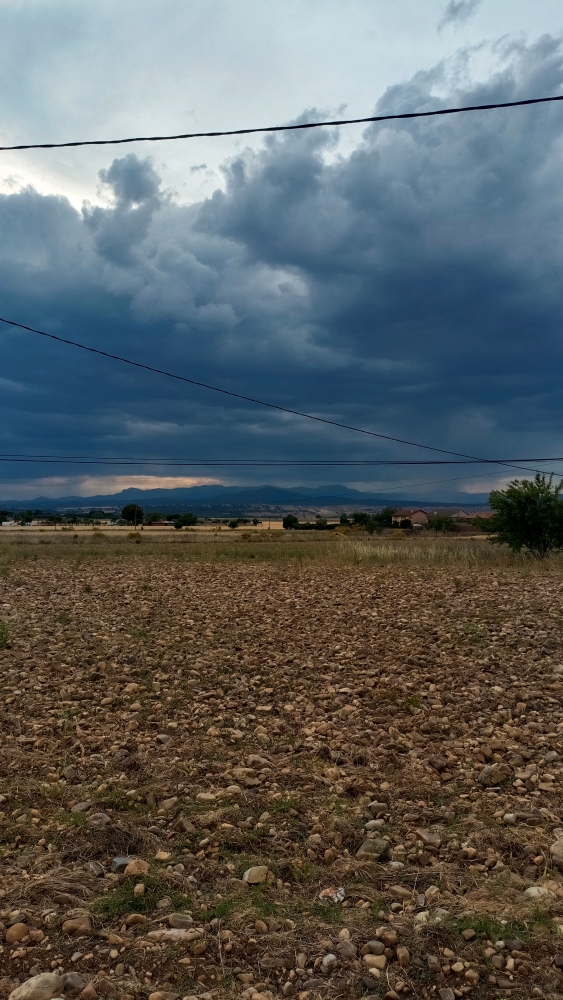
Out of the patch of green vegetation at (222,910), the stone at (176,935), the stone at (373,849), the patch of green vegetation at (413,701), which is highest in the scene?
the patch of green vegetation at (413,701)

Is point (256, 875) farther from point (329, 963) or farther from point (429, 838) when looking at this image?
point (429, 838)

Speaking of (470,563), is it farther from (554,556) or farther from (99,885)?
(99,885)

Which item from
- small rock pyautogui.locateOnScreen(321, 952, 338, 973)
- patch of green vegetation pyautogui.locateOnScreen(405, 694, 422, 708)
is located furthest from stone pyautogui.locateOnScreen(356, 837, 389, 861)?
patch of green vegetation pyautogui.locateOnScreen(405, 694, 422, 708)

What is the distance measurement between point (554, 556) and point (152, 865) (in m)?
22.0

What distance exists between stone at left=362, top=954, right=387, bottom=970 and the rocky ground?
11mm

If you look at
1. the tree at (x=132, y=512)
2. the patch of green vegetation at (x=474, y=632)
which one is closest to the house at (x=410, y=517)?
the tree at (x=132, y=512)

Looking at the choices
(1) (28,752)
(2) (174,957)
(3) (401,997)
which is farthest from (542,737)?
(1) (28,752)

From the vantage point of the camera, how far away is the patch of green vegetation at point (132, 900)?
172 inches

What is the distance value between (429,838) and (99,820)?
2.75 metres

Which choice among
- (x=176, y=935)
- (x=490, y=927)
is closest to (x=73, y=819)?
(x=176, y=935)

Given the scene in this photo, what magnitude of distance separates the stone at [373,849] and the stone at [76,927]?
2.02 metres

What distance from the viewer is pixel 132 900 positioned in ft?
14.6

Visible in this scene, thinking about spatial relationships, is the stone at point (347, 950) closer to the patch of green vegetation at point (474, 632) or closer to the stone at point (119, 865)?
the stone at point (119, 865)

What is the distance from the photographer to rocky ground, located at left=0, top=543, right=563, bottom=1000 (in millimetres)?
3865
